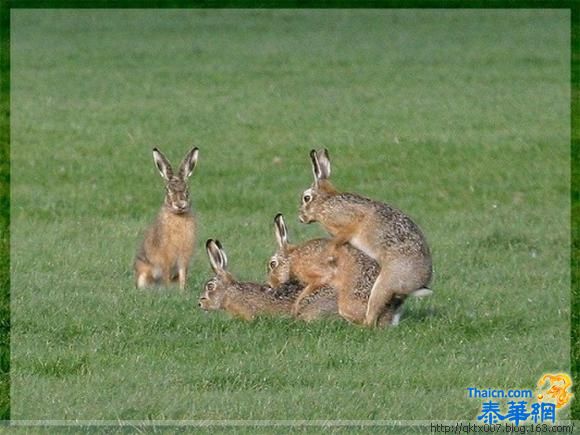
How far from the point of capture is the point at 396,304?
9.93 metres

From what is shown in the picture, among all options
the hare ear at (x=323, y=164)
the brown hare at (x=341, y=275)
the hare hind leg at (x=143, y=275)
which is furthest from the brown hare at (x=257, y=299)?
the hare hind leg at (x=143, y=275)

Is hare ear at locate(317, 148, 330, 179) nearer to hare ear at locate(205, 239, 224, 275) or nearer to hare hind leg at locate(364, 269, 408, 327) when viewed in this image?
hare ear at locate(205, 239, 224, 275)

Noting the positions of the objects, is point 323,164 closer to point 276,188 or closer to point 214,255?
point 214,255

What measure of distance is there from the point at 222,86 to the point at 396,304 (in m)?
13.7

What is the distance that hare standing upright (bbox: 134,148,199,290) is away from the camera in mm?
11695

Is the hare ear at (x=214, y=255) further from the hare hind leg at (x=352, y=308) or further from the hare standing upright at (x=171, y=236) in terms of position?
the hare hind leg at (x=352, y=308)

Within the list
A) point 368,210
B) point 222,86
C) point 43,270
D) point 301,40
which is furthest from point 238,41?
point 368,210

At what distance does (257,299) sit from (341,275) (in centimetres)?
59

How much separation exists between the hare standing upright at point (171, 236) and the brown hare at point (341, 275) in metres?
1.42

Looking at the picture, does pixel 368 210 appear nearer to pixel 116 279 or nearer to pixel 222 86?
pixel 116 279

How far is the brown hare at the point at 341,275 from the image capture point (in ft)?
32.6

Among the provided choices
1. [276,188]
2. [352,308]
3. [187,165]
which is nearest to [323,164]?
[352,308]

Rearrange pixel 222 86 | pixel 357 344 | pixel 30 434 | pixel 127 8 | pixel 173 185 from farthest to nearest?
pixel 127 8 → pixel 222 86 → pixel 173 185 → pixel 357 344 → pixel 30 434

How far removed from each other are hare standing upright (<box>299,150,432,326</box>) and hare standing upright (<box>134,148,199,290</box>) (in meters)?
1.53
